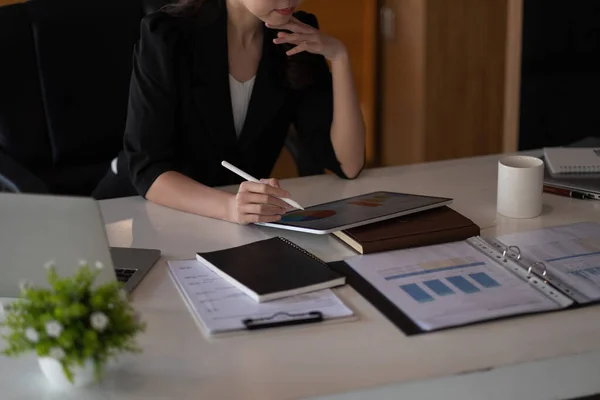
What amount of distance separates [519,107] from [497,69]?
6.0 inches

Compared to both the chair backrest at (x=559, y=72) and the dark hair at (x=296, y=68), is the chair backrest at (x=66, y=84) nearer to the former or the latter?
the dark hair at (x=296, y=68)

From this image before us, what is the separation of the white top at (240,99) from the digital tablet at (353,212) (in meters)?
0.39

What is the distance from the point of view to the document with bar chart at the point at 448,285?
112 cm

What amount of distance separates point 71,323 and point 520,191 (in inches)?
35.1

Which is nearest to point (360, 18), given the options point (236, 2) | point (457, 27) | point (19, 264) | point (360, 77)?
point (360, 77)

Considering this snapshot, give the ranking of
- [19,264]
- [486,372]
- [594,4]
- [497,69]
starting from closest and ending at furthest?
[486,372] < [19,264] < [594,4] < [497,69]

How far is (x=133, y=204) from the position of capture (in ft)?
5.32

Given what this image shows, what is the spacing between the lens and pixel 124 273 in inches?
49.9

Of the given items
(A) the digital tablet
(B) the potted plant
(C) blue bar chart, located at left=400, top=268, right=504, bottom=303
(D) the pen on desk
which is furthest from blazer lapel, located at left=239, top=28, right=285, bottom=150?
(B) the potted plant

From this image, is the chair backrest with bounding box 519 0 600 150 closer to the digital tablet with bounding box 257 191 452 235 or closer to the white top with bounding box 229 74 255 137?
the white top with bounding box 229 74 255 137

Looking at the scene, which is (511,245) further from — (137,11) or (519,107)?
(519,107)

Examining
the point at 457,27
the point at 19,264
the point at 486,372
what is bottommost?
the point at 486,372

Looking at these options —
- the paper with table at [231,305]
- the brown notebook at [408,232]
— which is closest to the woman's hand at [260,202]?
the brown notebook at [408,232]

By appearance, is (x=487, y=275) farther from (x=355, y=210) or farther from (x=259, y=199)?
(x=259, y=199)
